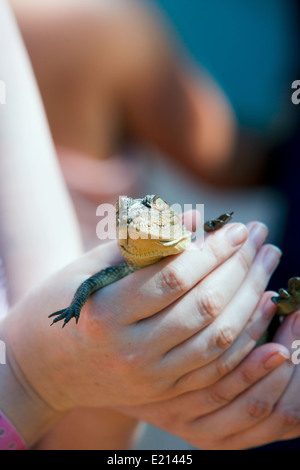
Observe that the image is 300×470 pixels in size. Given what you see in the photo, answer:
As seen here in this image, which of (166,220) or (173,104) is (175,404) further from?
(173,104)

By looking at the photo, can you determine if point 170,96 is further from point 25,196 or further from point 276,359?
point 276,359

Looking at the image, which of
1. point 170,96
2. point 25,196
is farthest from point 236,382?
point 170,96

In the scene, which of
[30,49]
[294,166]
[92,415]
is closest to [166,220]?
[92,415]

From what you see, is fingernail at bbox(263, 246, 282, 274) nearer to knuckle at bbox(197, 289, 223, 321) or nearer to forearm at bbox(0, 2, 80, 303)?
knuckle at bbox(197, 289, 223, 321)

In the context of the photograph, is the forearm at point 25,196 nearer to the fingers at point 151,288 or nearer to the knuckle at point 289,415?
the fingers at point 151,288

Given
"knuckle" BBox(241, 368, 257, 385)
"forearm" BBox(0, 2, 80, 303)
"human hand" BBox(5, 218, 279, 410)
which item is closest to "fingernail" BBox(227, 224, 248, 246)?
"human hand" BBox(5, 218, 279, 410)

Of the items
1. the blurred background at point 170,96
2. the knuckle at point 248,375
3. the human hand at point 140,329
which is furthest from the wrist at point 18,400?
the blurred background at point 170,96

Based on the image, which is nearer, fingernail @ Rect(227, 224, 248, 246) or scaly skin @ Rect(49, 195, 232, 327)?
scaly skin @ Rect(49, 195, 232, 327)
